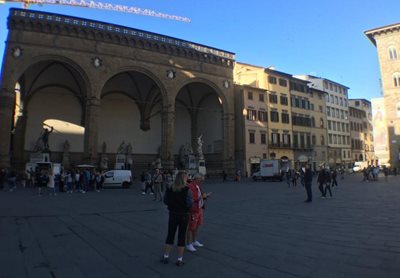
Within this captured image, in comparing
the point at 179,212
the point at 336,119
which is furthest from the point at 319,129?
the point at 179,212

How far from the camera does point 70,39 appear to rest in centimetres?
3222

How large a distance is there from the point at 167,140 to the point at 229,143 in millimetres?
8911

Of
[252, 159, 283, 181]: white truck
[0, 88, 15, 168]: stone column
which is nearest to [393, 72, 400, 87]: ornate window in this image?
[252, 159, 283, 181]: white truck

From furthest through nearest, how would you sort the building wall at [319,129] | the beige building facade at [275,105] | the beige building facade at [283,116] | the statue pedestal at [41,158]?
the building wall at [319,129]
the beige building facade at [275,105]
the beige building facade at [283,116]
the statue pedestal at [41,158]

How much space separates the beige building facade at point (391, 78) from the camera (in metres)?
44.9

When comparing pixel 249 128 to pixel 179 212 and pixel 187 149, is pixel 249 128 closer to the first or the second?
pixel 187 149

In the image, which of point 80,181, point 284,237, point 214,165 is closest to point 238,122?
point 214,165

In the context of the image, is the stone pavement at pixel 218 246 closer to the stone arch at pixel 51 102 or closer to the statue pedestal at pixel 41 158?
the statue pedestal at pixel 41 158

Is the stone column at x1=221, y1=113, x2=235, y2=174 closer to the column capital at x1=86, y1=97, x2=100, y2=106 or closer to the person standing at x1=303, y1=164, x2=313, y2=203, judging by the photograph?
the column capital at x1=86, y1=97, x2=100, y2=106

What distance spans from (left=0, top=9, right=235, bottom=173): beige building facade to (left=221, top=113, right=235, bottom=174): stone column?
0.13 m

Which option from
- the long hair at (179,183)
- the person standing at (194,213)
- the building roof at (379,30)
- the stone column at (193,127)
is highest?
the building roof at (379,30)

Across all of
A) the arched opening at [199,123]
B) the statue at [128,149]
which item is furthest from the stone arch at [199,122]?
the statue at [128,149]

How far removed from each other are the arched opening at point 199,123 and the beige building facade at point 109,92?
5.7 inches

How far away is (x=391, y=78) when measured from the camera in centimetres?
4572
